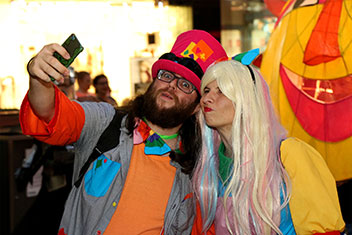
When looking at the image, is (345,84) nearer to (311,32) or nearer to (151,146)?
(311,32)

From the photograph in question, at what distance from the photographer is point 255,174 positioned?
6.77 feet

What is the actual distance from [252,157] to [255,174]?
0.28ft

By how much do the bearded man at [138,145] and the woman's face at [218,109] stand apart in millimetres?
375

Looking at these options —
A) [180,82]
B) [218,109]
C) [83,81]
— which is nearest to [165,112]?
[180,82]

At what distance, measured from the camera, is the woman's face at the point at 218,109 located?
2150 millimetres

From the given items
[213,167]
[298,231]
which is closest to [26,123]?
[213,167]

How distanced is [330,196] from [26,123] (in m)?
1.43

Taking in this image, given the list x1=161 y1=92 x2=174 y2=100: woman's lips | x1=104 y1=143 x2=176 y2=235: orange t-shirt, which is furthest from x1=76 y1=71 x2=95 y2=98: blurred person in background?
x1=104 y1=143 x2=176 y2=235: orange t-shirt

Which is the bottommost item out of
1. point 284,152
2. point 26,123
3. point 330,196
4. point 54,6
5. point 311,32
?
point 330,196

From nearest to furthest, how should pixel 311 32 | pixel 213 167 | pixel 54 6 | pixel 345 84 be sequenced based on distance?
pixel 213 167
pixel 345 84
pixel 311 32
pixel 54 6

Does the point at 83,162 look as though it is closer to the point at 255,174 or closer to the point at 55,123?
the point at 55,123

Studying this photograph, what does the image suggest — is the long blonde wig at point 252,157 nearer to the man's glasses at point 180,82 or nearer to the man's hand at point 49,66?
the man's glasses at point 180,82

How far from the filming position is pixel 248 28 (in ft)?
22.0

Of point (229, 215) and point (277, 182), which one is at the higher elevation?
point (277, 182)
